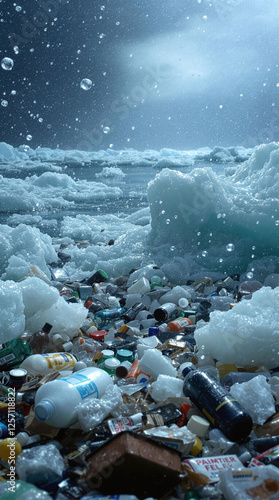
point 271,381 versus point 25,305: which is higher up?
point 25,305

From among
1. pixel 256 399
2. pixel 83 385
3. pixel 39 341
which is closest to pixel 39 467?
pixel 83 385

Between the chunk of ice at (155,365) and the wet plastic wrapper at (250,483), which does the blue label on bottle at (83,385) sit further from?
the wet plastic wrapper at (250,483)

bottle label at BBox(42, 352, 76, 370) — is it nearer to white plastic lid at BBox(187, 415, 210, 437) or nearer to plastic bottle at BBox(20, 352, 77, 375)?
plastic bottle at BBox(20, 352, 77, 375)

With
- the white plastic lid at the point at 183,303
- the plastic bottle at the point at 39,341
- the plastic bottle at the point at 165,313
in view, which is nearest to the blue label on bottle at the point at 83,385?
the plastic bottle at the point at 39,341

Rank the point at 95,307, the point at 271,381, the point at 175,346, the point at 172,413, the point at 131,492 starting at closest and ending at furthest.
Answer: the point at 131,492
the point at 172,413
the point at 271,381
the point at 175,346
the point at 95,307

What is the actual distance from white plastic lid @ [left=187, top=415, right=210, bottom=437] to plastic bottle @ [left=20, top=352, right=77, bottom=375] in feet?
3.43

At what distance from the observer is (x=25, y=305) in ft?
11.2

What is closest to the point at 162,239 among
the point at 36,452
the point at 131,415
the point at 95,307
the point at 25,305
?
the point at 95,307

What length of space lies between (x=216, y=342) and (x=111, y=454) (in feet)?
4.72

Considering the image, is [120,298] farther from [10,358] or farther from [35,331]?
[10,358]

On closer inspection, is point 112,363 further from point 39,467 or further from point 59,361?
point 39,467

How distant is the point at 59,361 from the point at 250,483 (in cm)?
155

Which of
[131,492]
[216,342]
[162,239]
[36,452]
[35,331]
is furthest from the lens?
[162,239]

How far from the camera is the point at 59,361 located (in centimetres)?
272
